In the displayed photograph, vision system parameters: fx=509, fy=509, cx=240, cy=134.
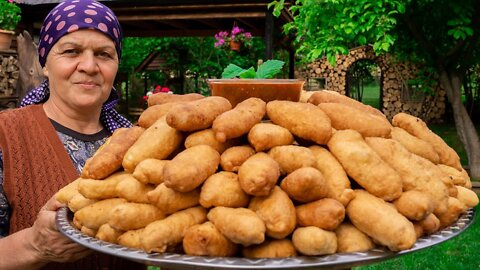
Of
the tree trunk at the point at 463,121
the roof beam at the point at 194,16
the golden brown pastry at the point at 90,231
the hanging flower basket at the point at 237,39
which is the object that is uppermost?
the roof beam at the point at 194,16

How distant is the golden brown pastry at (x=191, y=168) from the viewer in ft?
3.97

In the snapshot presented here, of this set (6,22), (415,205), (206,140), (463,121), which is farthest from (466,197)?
(463,121)

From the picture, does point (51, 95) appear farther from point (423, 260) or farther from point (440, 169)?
point (423, 260)

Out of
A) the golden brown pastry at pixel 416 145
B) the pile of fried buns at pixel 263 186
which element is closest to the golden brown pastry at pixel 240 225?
the pile of fried buns at pixel 263 186

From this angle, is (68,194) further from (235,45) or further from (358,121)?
(235,45)

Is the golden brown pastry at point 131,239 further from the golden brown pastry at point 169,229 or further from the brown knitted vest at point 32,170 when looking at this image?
the brown knitted vest at point 32,170

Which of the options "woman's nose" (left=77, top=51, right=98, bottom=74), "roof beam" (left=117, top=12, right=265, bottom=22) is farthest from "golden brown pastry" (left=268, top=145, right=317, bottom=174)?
"roof beam" (left=117, top=12, right=265, bottom=22)

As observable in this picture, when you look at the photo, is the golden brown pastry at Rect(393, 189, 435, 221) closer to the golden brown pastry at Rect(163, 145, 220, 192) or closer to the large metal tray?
the large metal tray

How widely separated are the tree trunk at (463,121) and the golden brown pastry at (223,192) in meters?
Answer: 7.35

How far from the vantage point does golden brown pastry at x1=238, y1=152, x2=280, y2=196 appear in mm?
1174

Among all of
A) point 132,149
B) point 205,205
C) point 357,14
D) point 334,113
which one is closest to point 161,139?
point 132,149

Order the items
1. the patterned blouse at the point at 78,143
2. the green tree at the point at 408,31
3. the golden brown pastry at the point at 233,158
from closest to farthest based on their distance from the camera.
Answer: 1. the golden brown pastry at the point at 233,158
2. the patterned blouse at the point at 78,143
3. the green tree at the point at 408,31

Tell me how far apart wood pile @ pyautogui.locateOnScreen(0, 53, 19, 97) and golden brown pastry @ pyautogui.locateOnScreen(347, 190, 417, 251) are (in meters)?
5.70

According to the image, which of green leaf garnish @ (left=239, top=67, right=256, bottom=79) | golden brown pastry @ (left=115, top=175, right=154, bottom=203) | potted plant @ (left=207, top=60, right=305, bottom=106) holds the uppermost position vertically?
green leaf garnish @ (left=239, top=67, right=256, bottom=79)
